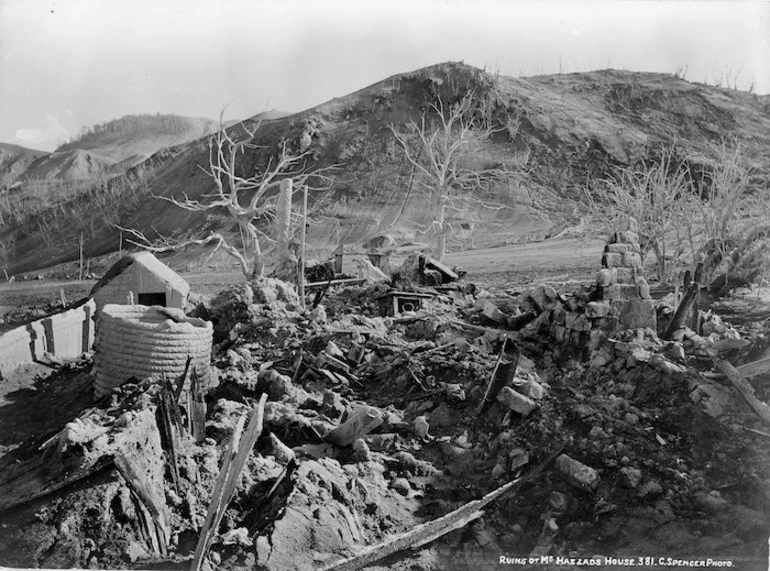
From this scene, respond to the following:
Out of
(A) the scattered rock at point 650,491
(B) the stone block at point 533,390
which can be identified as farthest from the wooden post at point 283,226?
(A) the scattered rock at point 650,491

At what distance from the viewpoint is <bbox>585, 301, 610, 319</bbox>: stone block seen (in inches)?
261

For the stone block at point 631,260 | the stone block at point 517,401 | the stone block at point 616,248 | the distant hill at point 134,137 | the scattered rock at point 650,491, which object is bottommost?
the scattered rock at point 650,491

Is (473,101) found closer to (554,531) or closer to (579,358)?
(579,358)

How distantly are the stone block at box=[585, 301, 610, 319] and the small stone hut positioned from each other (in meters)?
6.15

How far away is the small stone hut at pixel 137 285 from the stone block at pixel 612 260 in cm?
626

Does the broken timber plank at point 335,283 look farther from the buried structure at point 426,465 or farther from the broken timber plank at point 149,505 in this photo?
the broken timber plank at point 149,505

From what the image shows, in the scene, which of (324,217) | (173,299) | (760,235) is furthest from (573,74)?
(173,299)

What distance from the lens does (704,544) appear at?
4.37m

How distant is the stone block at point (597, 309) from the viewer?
A: 6633 millimetres

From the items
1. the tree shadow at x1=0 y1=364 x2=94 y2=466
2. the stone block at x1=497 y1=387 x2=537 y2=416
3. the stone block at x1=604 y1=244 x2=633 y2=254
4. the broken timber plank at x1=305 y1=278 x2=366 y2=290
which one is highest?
the stone block at x1=604 y1=244 x2=633 y2=254

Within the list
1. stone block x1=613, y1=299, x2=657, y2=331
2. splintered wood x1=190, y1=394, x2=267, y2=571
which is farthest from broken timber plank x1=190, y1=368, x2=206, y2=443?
stone block x1=613, y1=299, x2=657, y2=331

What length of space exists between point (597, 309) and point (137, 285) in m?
6.69

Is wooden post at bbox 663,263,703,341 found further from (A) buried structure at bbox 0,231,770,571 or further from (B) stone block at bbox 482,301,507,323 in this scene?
(B) stone block at bbox 482,301,507,323

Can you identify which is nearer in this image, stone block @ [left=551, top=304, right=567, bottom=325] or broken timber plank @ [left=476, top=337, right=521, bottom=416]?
broken timber plank @ [left=476, top=337, right=521, bottom=416]
